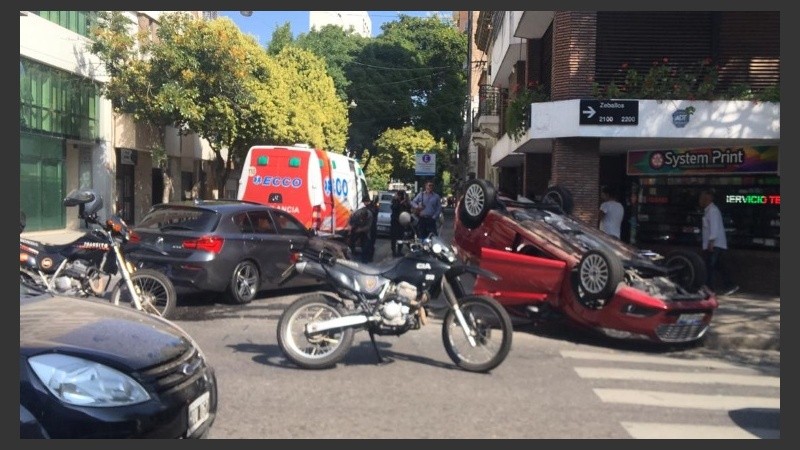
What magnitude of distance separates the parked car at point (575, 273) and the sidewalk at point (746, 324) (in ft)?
1.65

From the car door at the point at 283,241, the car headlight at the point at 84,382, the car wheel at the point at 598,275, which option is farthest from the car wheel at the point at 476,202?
the car headlight at the point at 84,382

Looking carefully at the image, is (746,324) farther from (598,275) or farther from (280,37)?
(280,37)

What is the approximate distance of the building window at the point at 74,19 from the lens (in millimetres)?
24250

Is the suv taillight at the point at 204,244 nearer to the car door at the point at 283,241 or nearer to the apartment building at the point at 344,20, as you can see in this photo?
the car door at the point at 283,241

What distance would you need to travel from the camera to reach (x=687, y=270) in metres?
10.3

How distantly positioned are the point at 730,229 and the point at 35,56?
739 inches

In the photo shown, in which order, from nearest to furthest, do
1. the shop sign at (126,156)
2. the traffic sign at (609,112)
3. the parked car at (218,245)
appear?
1. the parked car at (218,245)
2. the traffic sign at (609,112)
3. the shop sign at (126,156)

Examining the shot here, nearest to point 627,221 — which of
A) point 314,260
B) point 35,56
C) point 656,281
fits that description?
point 656,281

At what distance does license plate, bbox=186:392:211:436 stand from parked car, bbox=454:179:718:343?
5.07 meters

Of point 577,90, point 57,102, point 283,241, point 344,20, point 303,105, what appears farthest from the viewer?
point 344,20

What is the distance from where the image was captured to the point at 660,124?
14547 mm

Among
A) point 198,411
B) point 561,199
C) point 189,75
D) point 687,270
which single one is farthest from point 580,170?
point 189,75

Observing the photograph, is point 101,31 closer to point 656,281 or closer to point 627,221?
point 627,221

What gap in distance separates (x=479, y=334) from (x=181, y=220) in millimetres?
5318
